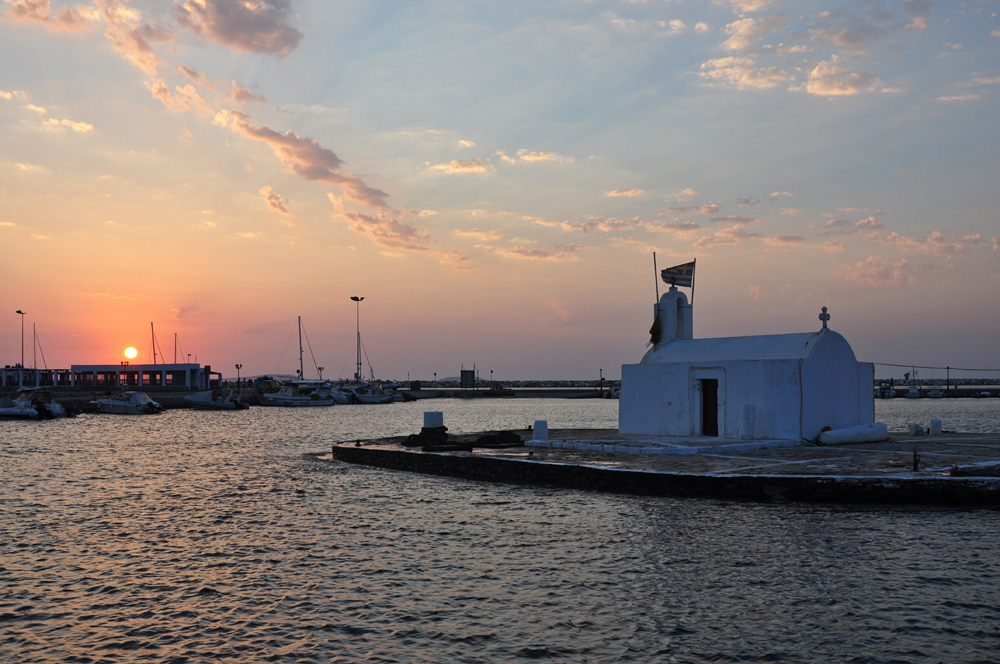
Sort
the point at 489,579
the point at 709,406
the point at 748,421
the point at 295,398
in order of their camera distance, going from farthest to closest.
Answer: the point at 295,398, the point at 709,406, the point at 748,421, the point at 489,579

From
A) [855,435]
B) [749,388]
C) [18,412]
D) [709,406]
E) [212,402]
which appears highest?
[749,388]

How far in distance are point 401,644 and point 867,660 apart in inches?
266

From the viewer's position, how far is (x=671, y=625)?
12719 mm

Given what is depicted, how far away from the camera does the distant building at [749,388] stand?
30250mm

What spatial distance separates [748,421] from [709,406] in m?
2.38

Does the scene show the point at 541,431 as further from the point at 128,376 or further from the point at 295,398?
the point at 128,376

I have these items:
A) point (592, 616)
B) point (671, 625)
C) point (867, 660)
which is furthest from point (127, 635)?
point (867, 660)

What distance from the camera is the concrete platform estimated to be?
21469mm

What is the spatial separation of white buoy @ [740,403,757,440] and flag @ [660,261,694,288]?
25.1 feet

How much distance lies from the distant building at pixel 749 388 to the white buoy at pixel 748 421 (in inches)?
0.6

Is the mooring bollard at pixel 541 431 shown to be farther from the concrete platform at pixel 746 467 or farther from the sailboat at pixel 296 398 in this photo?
the sailboat at pixel 296 398

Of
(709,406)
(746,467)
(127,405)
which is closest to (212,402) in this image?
(127,405)

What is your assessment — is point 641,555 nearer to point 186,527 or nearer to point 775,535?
point 775,535

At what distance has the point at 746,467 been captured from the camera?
2455cm
